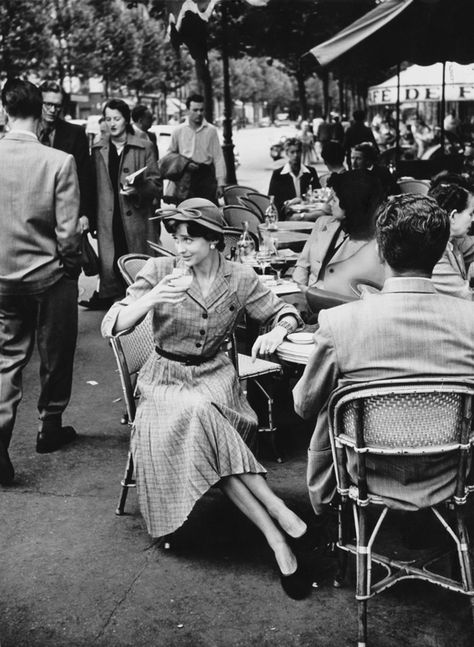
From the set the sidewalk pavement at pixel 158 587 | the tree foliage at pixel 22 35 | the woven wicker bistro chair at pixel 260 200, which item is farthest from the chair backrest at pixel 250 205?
the tree foliage at pixel 22 35

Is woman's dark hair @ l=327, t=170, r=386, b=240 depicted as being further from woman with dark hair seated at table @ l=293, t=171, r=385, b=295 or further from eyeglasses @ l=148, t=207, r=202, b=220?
eyeglasses @ l=148, t=207, r=202, b=220

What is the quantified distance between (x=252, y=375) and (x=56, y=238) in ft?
4.62

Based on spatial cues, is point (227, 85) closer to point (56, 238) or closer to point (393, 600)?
point (56, 238)

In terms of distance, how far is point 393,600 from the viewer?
3750mm

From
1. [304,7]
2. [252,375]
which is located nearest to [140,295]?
[252,375]

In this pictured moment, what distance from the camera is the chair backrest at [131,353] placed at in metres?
4.50

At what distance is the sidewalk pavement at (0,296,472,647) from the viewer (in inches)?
139

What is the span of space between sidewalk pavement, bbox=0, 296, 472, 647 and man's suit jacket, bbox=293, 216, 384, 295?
1.12m

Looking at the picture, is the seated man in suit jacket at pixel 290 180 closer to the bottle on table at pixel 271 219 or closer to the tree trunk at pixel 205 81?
the bottle on table at pixel 271 219

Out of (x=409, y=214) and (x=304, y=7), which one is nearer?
(x=409, y=214)

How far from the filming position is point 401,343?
3.13m

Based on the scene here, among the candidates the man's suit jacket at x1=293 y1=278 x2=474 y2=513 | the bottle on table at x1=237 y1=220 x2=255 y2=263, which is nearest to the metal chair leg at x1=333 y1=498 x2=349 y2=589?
the man's suit jacket at x1=293 y1=278 x2=474 y2=513

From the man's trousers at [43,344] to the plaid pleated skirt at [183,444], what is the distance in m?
1.33

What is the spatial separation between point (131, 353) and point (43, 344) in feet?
3.44
